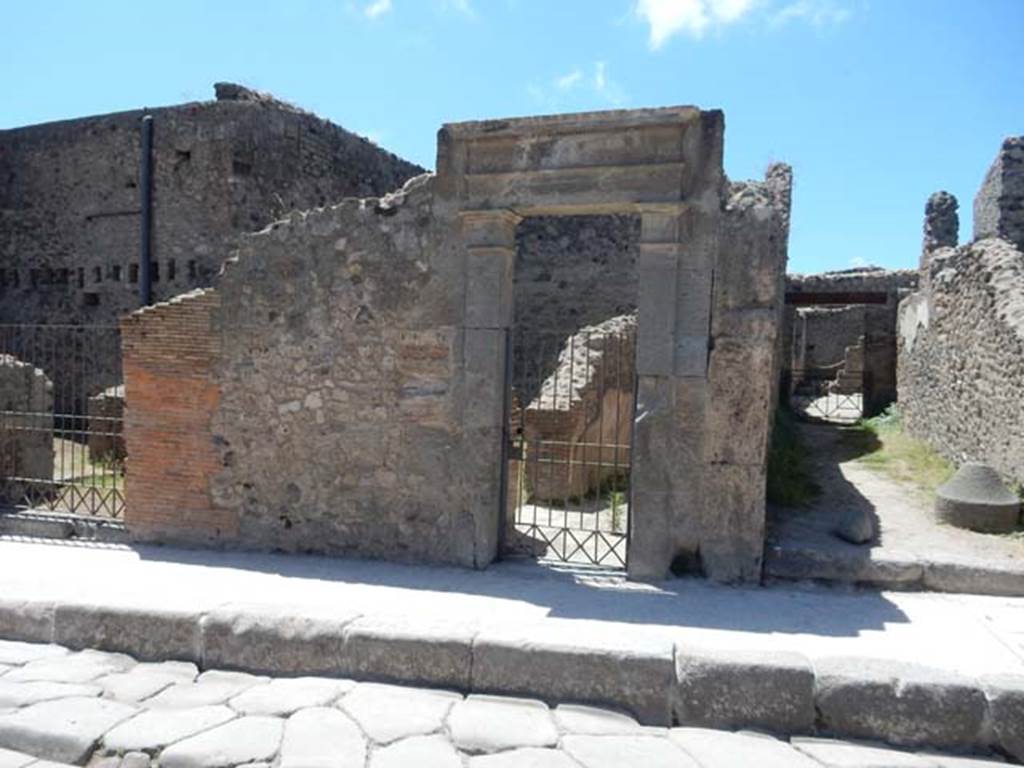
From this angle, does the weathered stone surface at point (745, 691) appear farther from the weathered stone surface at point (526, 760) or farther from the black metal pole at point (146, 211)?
the black metal pole at point (146, 211)

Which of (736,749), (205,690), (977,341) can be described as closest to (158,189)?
(205,690)

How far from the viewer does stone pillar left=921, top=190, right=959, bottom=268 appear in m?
15.8

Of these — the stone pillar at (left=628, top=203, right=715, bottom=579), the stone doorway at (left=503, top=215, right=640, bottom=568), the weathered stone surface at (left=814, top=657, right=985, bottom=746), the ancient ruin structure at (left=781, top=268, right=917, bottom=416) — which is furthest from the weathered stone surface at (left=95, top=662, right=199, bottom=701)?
the ancient ruin structure at (left=781, top=268, right=917, bottom=416)

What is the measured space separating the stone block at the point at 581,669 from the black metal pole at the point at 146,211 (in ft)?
39.7

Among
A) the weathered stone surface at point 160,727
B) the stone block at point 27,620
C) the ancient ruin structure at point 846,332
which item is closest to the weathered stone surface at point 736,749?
the weathered stone surface at point 160,727

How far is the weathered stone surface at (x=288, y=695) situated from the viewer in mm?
3836

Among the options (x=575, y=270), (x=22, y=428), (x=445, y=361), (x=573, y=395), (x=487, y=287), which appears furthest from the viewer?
(x=575, y=270)

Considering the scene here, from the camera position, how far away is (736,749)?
138 inches

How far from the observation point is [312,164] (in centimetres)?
1416

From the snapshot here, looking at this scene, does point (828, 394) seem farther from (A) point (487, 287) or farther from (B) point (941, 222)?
(A) point (487, 287)

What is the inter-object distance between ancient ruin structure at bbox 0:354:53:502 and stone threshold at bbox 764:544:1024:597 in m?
7.05

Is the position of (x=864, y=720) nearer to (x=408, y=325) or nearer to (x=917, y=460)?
(x=408, y=325)

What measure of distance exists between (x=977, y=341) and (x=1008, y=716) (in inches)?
242

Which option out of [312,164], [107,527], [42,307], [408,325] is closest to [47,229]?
[42,307]
